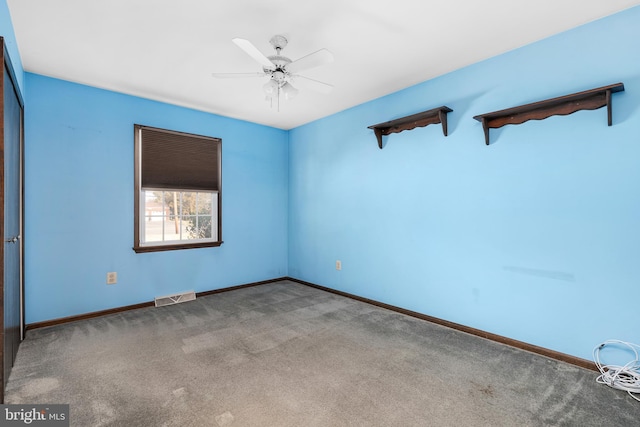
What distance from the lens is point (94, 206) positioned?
328 cm

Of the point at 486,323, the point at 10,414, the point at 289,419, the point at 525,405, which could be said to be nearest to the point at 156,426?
the point at 289,419

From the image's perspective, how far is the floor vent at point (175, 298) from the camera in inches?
144

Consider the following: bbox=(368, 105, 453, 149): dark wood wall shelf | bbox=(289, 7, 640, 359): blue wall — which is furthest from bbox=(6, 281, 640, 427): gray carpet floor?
bbox=(368, 105, 453, 149): dark wood wall shelf

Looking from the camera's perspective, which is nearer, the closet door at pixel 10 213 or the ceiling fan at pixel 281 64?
the closet door at pixel 10 213

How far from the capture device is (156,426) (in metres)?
1.61

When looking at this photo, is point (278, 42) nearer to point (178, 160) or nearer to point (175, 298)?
point (178, 160)

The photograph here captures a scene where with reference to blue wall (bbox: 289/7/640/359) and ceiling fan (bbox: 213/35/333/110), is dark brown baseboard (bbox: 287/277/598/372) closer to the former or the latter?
blue wall (bbox: 289/7/640/359)

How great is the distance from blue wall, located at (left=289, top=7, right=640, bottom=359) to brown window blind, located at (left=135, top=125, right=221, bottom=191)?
6.37 ft

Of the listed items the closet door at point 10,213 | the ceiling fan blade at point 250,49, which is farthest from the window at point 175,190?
the ceiling fan blade at point 250,49

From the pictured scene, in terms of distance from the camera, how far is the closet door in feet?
5.69

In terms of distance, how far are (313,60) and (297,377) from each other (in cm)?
227

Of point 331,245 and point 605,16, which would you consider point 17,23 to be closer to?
point 331,245

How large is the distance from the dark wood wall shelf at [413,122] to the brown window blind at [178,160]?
87.2 inches

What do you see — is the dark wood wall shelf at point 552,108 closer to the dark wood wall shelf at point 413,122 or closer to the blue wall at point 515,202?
the blue wall at point 515,202
